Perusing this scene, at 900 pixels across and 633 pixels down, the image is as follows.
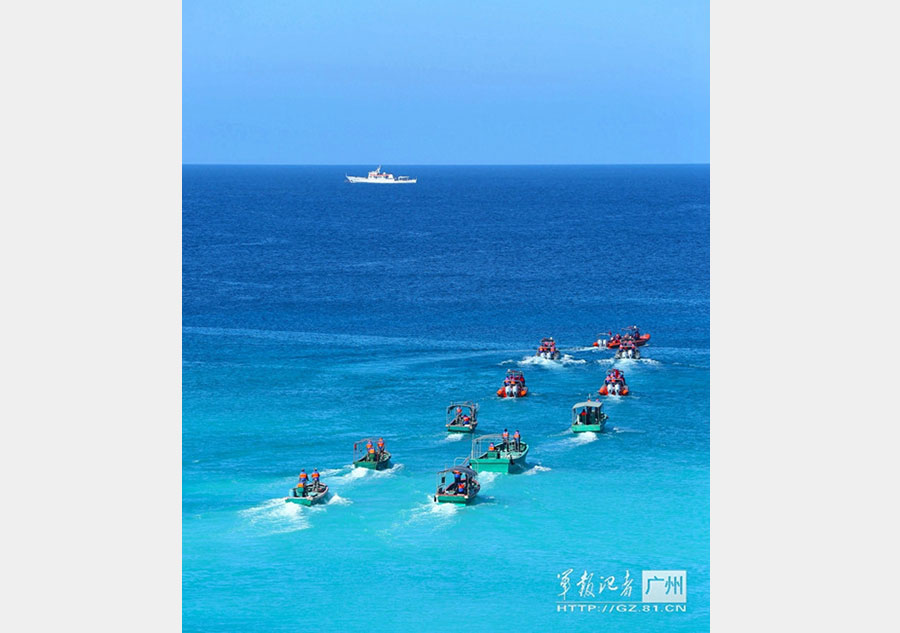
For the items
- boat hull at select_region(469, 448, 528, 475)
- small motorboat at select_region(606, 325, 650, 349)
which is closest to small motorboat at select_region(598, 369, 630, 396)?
small motorboat at select_region(606, 325, 650, 349)

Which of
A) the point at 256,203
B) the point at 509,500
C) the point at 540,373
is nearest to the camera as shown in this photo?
the point at 509,500

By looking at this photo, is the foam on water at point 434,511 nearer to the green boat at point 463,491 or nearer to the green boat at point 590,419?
the green boat at point 463,491

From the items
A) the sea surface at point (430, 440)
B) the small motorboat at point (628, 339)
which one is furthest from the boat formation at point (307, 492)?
the small motorboat at point (628, 339)

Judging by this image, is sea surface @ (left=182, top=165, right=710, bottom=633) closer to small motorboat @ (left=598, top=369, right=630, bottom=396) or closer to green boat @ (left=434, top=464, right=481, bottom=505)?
green boat @ (left=434, top=464, right=481, bottom=505)

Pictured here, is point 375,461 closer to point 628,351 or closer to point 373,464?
point 373,464

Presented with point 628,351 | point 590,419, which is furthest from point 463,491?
point 628,351

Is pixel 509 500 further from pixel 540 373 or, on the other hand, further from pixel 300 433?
pixel 540 373
